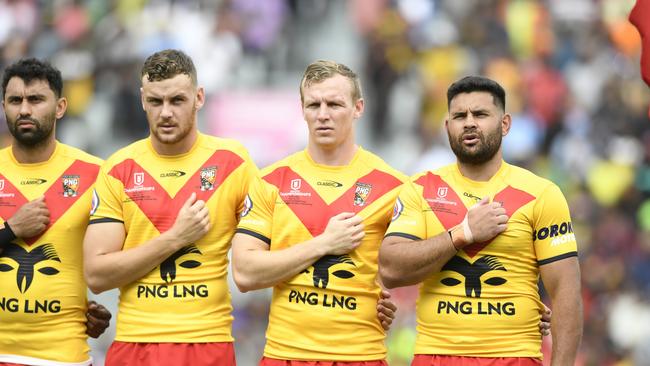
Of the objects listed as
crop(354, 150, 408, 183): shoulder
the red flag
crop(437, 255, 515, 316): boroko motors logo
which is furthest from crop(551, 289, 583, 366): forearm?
the red flag

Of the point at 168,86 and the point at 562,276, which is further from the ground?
the point at 168,86

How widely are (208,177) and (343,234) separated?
1039 millimetres

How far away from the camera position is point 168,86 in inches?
316

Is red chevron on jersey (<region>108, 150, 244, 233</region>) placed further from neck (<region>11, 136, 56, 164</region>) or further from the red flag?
the red flag

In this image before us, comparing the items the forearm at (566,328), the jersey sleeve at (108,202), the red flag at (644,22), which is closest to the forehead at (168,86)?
the jersey sleeve at (108,202)

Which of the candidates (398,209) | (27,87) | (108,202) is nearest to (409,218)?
(398,209)

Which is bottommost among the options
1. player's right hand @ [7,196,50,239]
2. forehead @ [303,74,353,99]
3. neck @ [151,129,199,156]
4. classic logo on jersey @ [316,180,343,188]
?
player's right hand @ [7,196,50,239]

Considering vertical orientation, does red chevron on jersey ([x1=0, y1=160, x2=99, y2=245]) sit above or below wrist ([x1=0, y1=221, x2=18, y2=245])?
above

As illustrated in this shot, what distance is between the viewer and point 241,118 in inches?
754

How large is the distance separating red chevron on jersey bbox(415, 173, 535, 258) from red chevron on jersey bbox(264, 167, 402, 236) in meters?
0.33

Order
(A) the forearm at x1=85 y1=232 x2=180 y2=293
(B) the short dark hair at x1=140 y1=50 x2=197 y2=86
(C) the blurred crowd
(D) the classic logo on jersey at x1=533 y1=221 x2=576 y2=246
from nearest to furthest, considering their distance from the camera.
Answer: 1. (D) the classic logo on jersey at x1=533 y1=221 x2=576 y2=246
2. (A) the forearm at x1=85 y1=232 x2=180 y2=293
3. (B) the short dark hair at x1=140 y1=50 x2=197 y2=86
4. (C) the blurred crowd

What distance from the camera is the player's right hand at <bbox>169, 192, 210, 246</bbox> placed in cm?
796

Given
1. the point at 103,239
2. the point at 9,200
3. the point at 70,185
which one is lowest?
the point at 103,239

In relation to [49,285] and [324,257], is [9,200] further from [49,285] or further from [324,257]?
[324,257]
